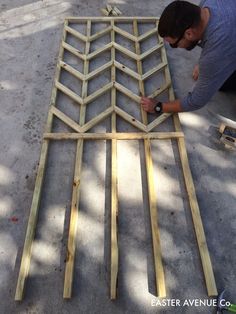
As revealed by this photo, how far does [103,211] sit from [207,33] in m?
1.71

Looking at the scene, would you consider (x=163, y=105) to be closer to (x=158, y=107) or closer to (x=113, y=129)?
(x=158, y=107)

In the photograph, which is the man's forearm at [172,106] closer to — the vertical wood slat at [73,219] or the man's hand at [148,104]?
the man's hand at [148,104]

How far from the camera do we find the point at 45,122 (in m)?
3.31

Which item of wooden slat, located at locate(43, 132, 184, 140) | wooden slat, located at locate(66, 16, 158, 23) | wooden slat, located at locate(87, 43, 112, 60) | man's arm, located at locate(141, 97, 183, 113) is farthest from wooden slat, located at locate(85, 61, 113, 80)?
wooden slat, located at locate(66, 16, 158, 23)

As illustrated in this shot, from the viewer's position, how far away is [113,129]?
3.16 meters

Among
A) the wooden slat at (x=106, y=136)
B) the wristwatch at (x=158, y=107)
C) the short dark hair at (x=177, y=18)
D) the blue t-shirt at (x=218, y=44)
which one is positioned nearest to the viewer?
the short dark hair at (x=177, y=18)

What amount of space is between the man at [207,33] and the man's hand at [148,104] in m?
0.60

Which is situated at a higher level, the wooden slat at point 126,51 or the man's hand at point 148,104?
the wooden slat at point 126,51

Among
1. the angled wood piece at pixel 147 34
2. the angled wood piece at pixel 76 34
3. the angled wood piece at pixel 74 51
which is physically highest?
the angled wood piece at pixel 147 34

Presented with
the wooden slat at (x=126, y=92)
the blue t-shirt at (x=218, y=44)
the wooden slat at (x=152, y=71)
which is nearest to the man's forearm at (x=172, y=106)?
the wooden slat at (x=126, y=92)

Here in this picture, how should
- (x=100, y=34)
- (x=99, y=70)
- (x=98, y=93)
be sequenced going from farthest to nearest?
(x=100, y=34), (x=99, y=70), (x=98, y=93)

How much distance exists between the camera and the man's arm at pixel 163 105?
124 inches

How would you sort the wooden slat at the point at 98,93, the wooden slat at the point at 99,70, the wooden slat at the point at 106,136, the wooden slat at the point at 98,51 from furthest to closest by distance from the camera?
the wooden slat at the point at 98,51 → the wooden slat at the point at 99,70 → the wooden slat at the point at 98,93 → the wooden slat at the point at 106,136

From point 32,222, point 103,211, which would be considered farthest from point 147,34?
point 32,222
